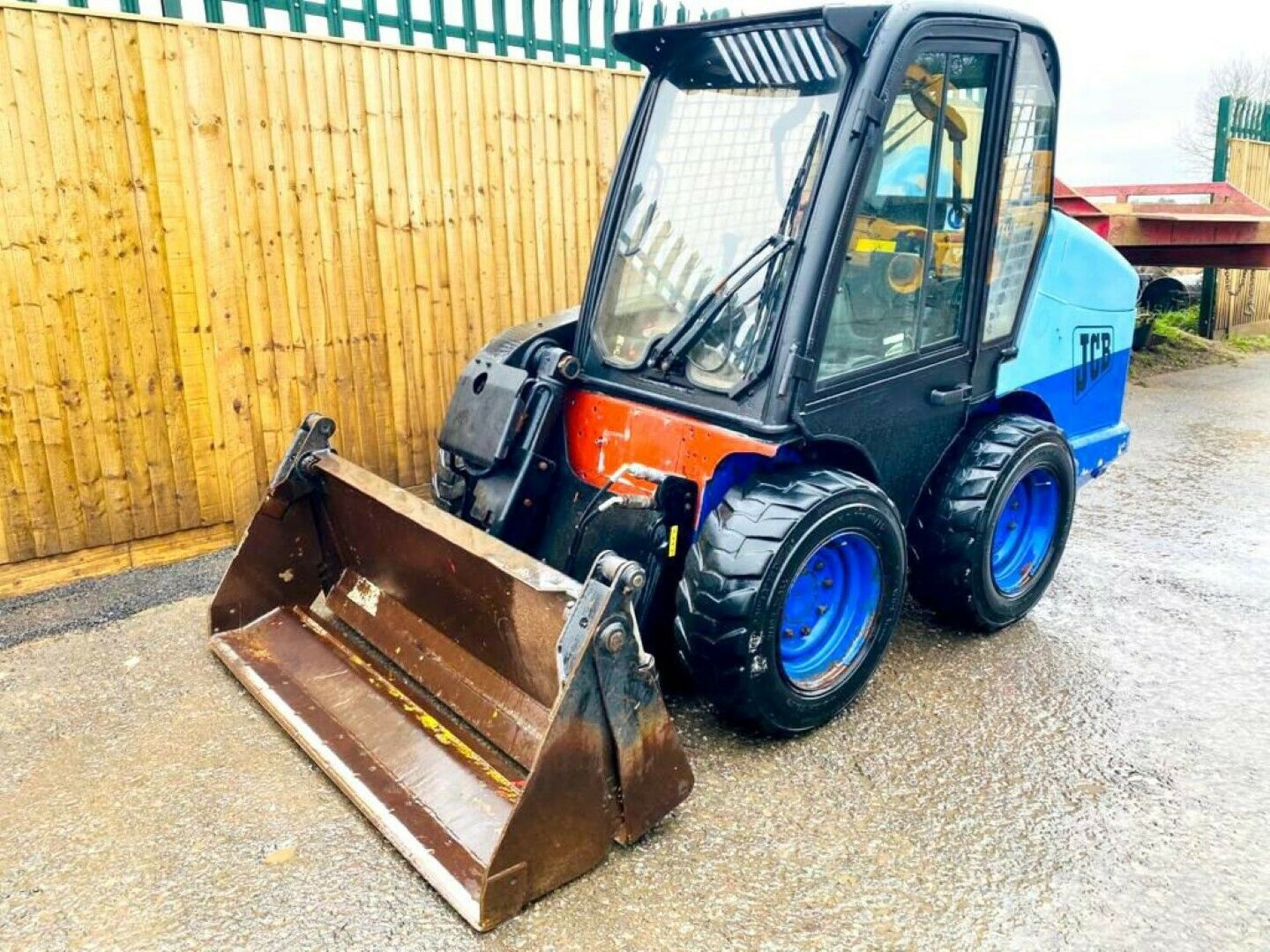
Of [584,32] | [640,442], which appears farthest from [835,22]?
[584,32]

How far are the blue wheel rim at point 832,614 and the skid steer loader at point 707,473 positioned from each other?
0.04 ft

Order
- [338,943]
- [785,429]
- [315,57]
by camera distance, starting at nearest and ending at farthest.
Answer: [338,943] < [785,429] < [315,57]

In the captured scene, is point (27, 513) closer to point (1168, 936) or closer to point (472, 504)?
point (472, 504)

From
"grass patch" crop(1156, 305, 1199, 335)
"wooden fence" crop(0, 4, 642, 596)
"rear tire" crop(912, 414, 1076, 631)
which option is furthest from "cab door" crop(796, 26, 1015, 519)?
"grass patch" crop(1156, 305, 1199, 335)

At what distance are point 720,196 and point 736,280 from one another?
1.29ft

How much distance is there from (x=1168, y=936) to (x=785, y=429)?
5.17ft

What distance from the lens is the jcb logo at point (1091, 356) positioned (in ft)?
13.7

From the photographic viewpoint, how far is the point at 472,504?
140 inches

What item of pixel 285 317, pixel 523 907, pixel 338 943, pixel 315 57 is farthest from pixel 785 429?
pixel 315 57

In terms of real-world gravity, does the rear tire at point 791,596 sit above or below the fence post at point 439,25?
below

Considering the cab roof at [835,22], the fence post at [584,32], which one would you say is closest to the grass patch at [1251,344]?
the fence post at [584,32]

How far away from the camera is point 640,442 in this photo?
331 cm

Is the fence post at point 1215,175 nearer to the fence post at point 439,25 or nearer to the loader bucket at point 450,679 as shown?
the fence post at point 439,25

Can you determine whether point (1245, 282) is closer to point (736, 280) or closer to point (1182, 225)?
point (1182, 225)
